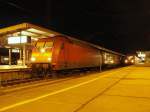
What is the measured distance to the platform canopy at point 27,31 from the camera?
20.2 meters

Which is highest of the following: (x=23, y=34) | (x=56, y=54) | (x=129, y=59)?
(x=23, y=34)

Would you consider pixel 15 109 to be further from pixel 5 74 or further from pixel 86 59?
pixel 86 59

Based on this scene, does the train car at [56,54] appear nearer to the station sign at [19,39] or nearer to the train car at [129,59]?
the station sign at [19,39]

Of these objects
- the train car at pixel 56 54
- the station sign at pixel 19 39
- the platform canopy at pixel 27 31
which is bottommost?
the train car at pixel 56 54

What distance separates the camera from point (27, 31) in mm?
22703

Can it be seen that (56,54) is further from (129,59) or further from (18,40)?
(129,59)

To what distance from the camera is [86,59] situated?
101 ft

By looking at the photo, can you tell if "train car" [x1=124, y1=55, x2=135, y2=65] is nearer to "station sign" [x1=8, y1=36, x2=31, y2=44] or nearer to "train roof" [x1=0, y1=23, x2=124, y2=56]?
"train roof" [x1=0, y1=23, x2=124, y2=56]

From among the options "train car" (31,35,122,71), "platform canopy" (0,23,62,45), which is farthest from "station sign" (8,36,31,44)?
"train car" (31,35,122,71)

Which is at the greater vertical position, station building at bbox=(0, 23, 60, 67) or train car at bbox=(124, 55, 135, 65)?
station building at bbox=(0, 23, 60, 67)

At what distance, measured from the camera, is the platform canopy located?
20.2 m

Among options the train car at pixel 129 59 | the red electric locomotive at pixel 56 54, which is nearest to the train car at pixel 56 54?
the red electric locomotive at pixel 56 54

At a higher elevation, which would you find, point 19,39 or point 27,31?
point 27,31

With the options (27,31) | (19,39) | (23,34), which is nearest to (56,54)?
(27,31)
